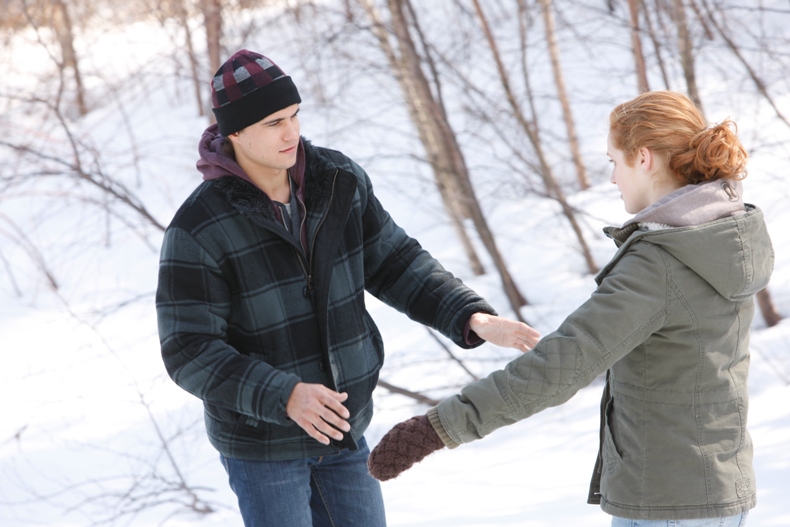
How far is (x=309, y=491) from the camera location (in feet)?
6.86

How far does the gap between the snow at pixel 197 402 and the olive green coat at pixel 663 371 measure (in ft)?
4.99

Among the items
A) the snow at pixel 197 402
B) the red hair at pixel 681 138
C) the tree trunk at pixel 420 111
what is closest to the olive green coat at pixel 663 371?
the red hair at pixel 681 138

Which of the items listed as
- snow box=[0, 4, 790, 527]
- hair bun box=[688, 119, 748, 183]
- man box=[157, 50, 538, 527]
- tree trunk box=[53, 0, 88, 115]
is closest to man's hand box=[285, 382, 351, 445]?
man box=[157, 50, 538, 527]

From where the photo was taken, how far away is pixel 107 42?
38.2 feet

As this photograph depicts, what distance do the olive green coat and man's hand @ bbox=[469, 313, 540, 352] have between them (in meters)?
0.31

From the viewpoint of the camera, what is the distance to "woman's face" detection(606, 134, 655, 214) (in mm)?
1720

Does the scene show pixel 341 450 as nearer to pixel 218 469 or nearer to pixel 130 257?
pixel 218 469

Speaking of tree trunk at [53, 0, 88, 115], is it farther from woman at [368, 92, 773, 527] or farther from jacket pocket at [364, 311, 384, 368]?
woman at [368, 92, 773, 527]

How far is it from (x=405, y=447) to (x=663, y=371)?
56cm

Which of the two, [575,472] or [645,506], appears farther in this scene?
[575,472]

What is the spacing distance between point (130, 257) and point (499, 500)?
577 cm

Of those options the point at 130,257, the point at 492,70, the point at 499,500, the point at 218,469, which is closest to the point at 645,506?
the point at 499,500

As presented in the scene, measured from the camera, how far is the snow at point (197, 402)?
12.5 ft

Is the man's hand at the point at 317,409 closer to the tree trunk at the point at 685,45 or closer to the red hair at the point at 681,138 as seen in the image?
the red hair at the point at 681,138
